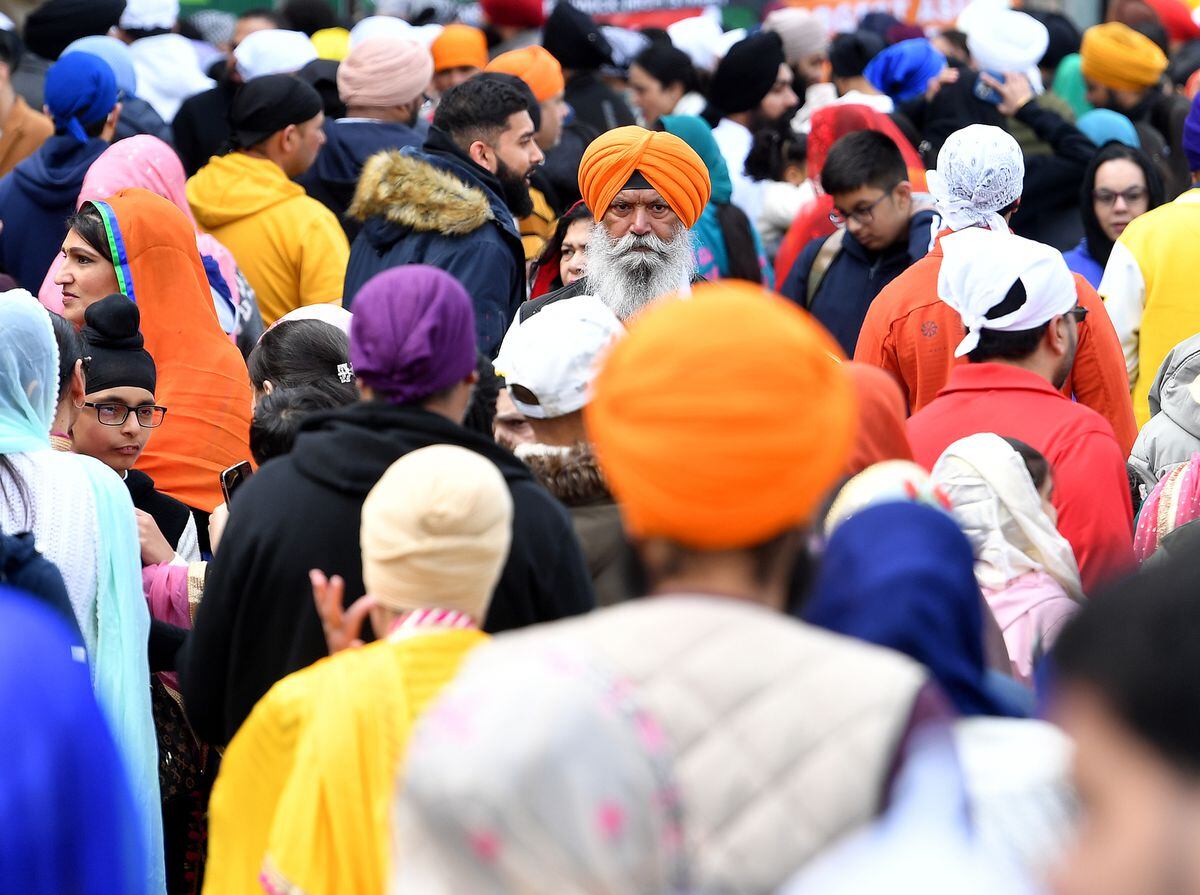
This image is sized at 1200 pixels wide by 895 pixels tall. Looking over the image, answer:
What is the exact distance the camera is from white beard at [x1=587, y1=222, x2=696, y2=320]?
218 inches

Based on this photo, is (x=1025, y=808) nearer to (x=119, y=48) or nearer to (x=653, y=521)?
(x=653, y=521)

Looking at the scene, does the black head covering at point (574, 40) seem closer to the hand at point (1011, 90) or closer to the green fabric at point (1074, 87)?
the hand at point (1011, 90)

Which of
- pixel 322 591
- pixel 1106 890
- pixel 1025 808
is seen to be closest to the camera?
pixel 1106 890

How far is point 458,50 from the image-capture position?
9195mm

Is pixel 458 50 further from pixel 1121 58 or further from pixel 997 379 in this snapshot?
pixel 997 379

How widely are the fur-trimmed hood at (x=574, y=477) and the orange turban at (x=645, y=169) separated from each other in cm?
225

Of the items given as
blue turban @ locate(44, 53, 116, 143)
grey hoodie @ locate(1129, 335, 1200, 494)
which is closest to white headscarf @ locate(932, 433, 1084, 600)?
grey hoodie @ locate(1129, 335, 1200, 494)

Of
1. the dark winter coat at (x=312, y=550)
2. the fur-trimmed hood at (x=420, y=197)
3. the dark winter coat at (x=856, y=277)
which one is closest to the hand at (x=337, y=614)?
the dark winter coat at (x=312, y=550)

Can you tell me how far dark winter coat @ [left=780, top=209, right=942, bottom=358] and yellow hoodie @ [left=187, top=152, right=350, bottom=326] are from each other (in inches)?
73.3

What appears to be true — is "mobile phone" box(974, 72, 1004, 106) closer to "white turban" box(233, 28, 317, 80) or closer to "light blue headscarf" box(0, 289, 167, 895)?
"white turban" box(233, 28, 317, 80)

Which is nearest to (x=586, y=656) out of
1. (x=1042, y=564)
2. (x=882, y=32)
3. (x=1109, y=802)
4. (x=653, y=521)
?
(x=653, y=521)

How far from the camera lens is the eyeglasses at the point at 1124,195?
277 inches

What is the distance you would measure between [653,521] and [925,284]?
11.5 ft

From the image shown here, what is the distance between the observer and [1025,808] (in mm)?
1948
